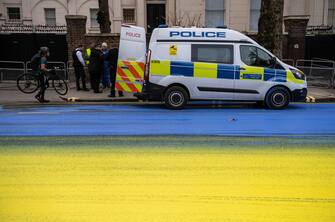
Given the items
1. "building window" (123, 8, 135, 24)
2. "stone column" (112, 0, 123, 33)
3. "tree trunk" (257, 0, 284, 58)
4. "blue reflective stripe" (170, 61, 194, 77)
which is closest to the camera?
"blue reflective stripe" (170, 61, 194, 77)

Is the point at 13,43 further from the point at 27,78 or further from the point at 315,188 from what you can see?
the point at 315,188

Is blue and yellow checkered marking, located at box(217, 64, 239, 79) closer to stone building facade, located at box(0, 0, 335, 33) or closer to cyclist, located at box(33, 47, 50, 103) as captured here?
cyclist, located at box(33, 47, 50, 103)

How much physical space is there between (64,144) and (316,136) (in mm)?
5039

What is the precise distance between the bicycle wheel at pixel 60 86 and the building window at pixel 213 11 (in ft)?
43.2

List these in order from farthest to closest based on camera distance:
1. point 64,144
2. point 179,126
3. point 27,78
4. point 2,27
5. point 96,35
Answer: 1. point 2,27
2. point 96,35
3. point 27,78
4. point 179,126
5. point 64,144

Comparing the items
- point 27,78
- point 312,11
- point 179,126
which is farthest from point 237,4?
point 179,126

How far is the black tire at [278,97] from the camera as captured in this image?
12594 mm

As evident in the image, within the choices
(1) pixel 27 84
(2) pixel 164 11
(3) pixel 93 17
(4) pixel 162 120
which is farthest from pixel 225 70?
(3) pixel 93 17

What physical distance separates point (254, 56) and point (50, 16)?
18.4 metres

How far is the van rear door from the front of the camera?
13297 millimetres

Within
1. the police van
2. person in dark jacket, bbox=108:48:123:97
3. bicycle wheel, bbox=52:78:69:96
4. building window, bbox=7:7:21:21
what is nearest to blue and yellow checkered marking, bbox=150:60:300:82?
the police van

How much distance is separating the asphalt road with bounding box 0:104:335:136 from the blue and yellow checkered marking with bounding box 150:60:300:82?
1002mm

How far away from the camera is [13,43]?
866 inches

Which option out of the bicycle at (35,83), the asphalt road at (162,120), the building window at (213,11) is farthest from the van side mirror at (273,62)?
the building window at (213,11)
